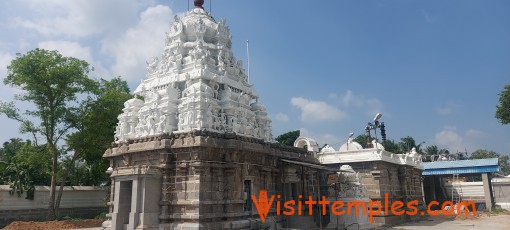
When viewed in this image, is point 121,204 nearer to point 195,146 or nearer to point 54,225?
point 195,146

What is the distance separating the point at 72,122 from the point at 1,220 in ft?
26.7

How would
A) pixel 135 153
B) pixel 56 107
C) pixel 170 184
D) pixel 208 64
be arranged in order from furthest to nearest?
pixel 56 107
pixel 208 64
pixel 135 153
pixel 170 184

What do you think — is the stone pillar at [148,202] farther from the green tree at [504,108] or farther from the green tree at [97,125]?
the green tree at [504,108]

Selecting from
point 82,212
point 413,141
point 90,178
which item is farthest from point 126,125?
point 413,141

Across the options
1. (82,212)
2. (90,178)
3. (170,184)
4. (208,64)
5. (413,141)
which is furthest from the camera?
(413,141)

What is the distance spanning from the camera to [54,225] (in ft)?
80.6

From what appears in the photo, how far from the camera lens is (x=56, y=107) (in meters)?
28.5

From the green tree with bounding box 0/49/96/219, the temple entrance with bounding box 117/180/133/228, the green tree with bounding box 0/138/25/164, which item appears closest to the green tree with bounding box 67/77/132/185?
the green tree with bounding box 0/49/96/219

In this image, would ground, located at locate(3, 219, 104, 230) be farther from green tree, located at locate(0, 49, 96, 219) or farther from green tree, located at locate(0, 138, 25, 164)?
green tree, located at locate(0, 138, 25, 164)

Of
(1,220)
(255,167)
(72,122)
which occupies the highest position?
(72,122)

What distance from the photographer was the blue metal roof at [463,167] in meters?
38.4

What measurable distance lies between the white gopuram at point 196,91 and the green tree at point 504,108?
76.7 ft

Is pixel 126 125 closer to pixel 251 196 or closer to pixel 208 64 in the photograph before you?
pixel 208 64

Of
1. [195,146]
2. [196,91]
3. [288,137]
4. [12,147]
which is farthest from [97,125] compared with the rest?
[288,137]
